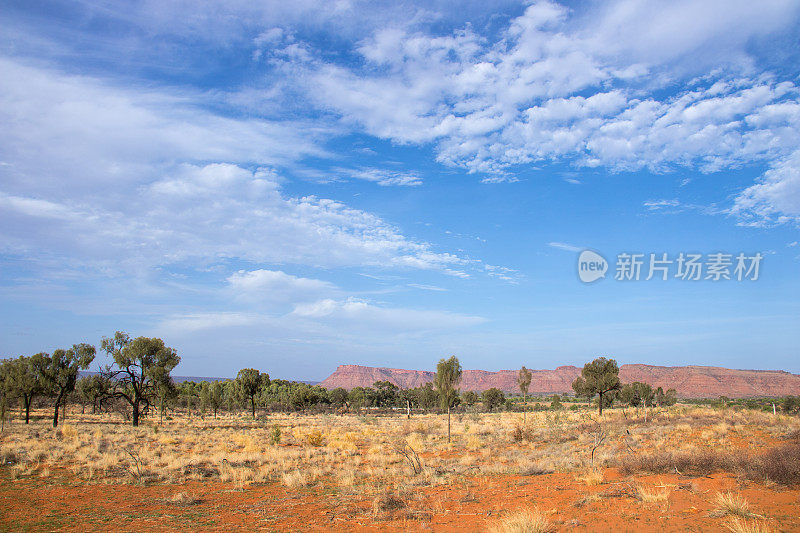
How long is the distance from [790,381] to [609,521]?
195 meters

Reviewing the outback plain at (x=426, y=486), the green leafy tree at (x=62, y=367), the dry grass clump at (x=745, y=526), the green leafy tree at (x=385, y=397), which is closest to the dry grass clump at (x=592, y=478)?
the outback plain at (x=426, y=486)

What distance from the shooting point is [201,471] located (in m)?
16.8

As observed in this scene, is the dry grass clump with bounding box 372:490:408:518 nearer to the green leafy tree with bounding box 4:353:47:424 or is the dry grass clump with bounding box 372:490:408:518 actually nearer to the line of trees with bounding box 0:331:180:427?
the line of trees with bounding box 0:331:180:427

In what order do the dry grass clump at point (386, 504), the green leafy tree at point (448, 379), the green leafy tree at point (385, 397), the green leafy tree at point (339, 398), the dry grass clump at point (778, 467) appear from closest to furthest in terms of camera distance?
the dry grass clump at point (778, 467) < the dry grass clump at point (386, 504) < the green leafy tree at point (448, 379) < the green leafy tree at point (339, 398) < the green leafy tree at point (385, 397)

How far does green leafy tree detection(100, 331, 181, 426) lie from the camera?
111 feet

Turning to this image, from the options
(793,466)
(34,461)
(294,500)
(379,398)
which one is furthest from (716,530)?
(379,398)

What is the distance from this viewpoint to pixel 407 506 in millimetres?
11336

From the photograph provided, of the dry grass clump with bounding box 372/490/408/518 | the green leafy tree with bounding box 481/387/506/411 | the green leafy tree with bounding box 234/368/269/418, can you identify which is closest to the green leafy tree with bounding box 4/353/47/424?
the green leafy tree with bounding box 234/368/269/418

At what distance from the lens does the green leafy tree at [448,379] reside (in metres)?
27.7

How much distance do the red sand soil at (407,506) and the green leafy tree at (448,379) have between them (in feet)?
43.2

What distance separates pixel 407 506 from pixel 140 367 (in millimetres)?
31156

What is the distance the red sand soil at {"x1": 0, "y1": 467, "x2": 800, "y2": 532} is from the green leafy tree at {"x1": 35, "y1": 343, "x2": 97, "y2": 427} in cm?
2858

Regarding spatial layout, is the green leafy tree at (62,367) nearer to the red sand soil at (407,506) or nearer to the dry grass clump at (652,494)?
the red sand soil at (407,506)

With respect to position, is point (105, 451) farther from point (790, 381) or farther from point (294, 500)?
point (790, 381)
